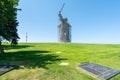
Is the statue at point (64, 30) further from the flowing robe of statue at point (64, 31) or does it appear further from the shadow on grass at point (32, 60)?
the shadow on grass at point (32, 60)

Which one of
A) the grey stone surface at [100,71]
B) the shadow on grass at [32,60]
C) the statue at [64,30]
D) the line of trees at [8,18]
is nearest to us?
the grey stone surface at [100,71]

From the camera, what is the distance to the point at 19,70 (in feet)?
73.1

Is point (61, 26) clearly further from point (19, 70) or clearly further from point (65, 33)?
point (19, 70)

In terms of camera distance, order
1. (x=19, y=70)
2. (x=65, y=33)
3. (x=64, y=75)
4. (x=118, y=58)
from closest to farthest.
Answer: (x=64, y=75) → (x=19, y=70) → (x=118, y=58) → (x=65, y=33)

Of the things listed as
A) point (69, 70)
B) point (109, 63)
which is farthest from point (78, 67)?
point (109, 63)

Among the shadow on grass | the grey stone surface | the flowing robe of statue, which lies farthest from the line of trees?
the flowing robe of statue

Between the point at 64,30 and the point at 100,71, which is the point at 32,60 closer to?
the point at 100,71

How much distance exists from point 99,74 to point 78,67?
2623 mm

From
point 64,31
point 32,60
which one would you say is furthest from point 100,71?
point 64,31

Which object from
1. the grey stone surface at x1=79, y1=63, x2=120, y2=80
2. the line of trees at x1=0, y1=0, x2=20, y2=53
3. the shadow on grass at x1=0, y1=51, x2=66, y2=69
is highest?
the line of trees at x1=0, y1=0, x2=20, y2=53

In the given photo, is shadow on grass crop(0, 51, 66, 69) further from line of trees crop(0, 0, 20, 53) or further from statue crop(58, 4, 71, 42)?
statue crop(58, 4, 71, 42)

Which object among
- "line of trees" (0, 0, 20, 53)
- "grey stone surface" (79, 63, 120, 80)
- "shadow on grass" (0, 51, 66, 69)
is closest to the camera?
"grey stone surface" (79, 63, 120, 80)

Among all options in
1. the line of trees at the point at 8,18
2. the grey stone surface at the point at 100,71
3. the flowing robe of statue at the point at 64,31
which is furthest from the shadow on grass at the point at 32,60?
the flowing robe of statue at the point at 64,31

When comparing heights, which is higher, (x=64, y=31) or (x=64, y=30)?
(x=64, y=30)
